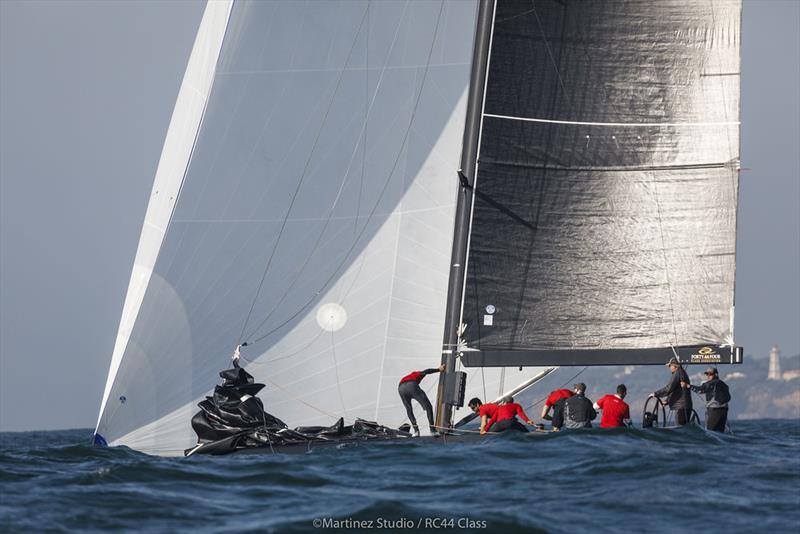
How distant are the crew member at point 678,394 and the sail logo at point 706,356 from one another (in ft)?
0.70

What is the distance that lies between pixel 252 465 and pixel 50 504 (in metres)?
2.91

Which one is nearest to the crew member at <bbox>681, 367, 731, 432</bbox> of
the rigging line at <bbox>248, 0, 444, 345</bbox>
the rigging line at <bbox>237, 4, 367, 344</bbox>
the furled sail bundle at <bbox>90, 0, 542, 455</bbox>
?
the furled sail bundle at <bbox>90, 0, 542, 455</bbox>

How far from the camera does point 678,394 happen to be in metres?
16.0

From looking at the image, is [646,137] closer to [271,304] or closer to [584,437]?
[584,437]

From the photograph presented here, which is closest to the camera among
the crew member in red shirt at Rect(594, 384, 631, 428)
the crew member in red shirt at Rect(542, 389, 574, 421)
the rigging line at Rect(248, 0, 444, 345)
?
the crew member in red shirt at Rect(594, 384, 631, 428)

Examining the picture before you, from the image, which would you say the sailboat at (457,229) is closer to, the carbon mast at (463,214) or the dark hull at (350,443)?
the carbon mast at (463,214)

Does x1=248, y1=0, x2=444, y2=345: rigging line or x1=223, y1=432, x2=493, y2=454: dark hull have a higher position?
x1=248, y1=0, x2=444, y2=345: rigging line

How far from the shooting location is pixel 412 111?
1805cm

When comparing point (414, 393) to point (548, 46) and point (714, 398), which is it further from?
point (548, 46)

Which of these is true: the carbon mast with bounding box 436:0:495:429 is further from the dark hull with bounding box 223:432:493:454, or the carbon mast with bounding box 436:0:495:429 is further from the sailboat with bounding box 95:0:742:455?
the dark hull with bounding box 223:432:493:454

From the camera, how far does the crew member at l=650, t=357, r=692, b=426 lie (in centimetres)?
1588

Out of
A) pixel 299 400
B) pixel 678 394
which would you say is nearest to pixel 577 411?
pixel 678 394

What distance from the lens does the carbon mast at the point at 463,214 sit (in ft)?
51.9

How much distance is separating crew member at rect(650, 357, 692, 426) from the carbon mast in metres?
2.60
